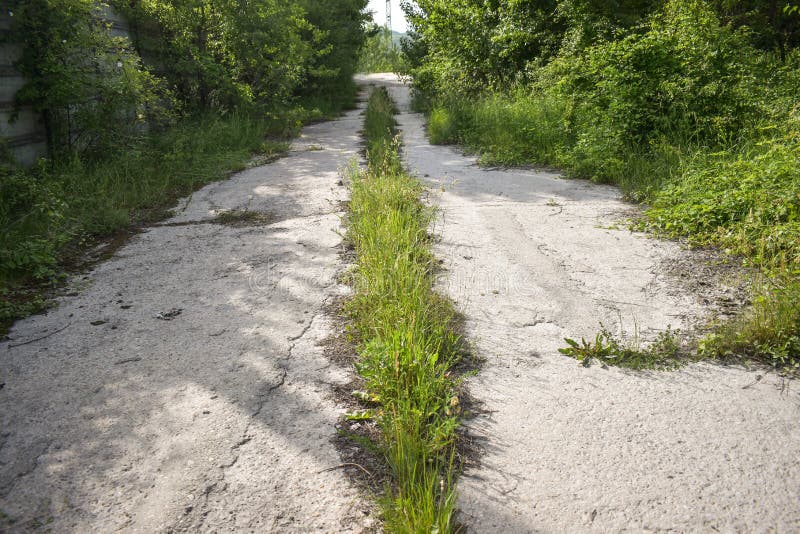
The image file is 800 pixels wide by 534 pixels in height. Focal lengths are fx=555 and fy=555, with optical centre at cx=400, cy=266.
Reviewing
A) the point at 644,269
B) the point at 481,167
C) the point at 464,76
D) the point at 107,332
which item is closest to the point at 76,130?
the point at 107,332

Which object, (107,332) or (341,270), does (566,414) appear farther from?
(107,332)

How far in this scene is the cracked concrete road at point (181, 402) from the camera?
180cm

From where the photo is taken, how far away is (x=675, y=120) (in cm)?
573

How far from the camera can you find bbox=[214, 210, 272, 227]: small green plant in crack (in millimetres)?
4941

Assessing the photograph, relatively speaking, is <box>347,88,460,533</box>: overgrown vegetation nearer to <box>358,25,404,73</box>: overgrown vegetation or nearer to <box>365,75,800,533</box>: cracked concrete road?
<box>365,75,800,533</box>: cracked concrete road

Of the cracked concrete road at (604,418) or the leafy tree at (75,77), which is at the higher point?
the leafy tree at (75,77)

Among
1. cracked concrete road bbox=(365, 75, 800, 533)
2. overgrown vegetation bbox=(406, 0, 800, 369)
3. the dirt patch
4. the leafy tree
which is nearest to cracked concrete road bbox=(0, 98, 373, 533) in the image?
cracked concrete road bbox=(365, 75, 800, 533)

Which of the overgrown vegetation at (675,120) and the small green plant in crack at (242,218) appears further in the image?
the small green plant in crack at (242,218)

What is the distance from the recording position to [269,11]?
9.43 m

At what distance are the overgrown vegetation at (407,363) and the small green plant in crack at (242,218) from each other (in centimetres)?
112

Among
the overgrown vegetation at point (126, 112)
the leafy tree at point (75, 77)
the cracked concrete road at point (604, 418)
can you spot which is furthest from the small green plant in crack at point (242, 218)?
the leafy tree at point (75, 77)

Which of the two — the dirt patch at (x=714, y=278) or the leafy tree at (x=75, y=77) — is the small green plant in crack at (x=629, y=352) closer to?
the dirt patch at (x=714, y=278)

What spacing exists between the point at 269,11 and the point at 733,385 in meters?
9.30

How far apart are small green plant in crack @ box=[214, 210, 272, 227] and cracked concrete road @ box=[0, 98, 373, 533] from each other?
71 centimetres
